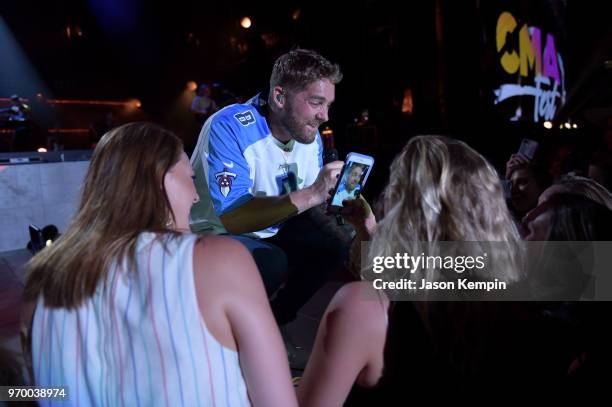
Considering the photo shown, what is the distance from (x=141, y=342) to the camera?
3.24ft

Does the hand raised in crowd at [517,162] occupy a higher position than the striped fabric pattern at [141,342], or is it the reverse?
the hand raised in crowd at [517,162]

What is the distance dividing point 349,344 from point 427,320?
0.20 metres

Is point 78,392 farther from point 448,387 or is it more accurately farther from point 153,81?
point 153,81

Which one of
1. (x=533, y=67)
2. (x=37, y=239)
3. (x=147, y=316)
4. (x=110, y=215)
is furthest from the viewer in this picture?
(x=533, y=67)

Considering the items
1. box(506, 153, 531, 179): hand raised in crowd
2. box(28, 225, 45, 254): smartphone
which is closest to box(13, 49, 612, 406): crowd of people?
box(506, 153, 531, 179): hand raised in crowd

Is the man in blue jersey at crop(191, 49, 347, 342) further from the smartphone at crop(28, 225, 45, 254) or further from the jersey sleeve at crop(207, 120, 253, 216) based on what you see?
the smartphone at crop(28, 225, 45, 254)

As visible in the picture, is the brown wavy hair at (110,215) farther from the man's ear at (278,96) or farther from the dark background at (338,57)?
the dark background at (338,57)

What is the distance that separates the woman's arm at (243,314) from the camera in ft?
3.19

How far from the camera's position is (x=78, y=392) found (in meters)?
1.04

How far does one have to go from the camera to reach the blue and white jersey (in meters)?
2.30

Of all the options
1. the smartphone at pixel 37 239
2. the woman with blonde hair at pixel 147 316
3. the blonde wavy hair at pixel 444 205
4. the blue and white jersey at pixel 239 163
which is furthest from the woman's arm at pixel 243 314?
the smartphone at pixel 37 239

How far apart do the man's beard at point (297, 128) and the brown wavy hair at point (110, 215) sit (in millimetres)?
1391

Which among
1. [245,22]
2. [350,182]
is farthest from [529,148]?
[245,22]

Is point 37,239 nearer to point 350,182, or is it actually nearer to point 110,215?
point 350,182
